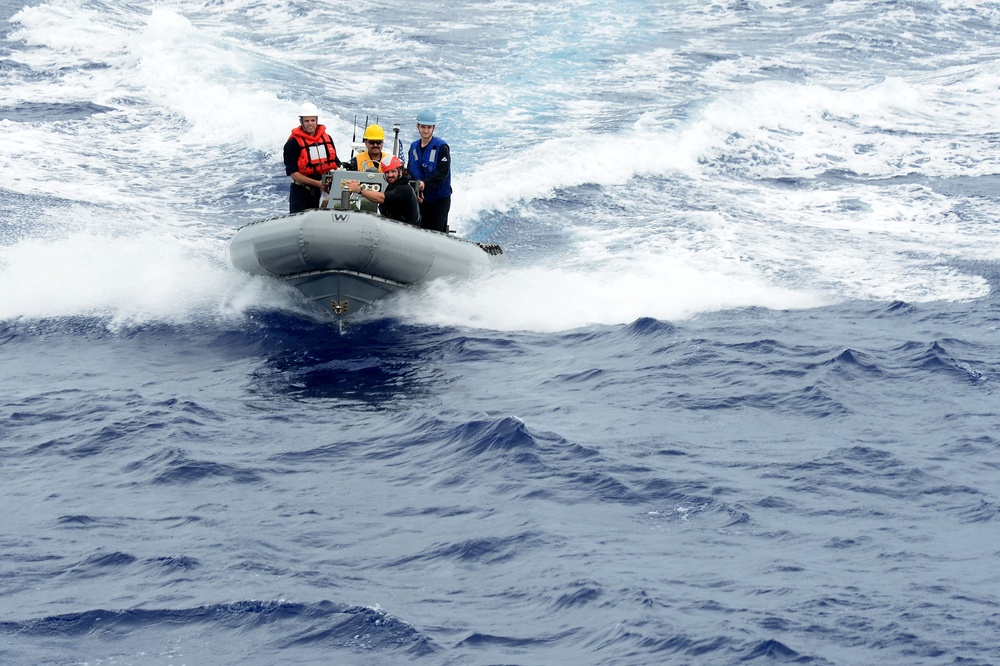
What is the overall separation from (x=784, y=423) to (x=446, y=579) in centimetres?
342

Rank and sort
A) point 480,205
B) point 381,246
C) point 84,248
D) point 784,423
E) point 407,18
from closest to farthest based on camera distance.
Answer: point 784,423 → point 381,246 → point 84,248 → point 480,205 → point 407,18

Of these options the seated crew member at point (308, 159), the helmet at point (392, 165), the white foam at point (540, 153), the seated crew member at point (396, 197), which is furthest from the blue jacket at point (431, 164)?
the white foam at point (540, 153)

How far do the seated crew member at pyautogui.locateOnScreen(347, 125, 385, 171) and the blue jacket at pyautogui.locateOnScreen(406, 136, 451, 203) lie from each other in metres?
0.43

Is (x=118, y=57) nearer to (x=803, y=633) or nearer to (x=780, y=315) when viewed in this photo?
(x=780, y=315)

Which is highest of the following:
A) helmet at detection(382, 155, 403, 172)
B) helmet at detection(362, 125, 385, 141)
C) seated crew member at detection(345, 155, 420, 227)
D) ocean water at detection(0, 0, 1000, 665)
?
helmet at detection(362, 125, 385, 141)

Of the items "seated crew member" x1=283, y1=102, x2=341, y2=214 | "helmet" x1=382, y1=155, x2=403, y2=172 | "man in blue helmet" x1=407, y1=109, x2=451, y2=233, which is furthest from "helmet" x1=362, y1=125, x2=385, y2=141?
"seated crew member" x1=283, y1=102, x2=341, y2=214

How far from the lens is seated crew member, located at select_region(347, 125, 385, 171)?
12.9 metres

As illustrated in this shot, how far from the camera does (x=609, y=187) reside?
1836cm

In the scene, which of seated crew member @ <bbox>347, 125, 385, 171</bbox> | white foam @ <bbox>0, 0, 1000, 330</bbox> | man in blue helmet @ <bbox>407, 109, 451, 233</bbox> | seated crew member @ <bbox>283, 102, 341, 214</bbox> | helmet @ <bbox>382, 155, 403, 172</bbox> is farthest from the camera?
white foam @ <bbox>0, 0, 1000, 330</bbox>

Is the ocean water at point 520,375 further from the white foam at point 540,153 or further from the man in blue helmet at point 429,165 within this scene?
the man in blue helmet at point 429,165

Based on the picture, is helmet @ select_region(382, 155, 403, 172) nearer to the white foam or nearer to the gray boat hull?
the gray boat hull

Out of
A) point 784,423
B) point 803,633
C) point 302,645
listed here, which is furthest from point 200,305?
point 803,633

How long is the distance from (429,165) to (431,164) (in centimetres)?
2

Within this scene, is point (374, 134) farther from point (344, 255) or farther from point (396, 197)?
point (344, 255)
